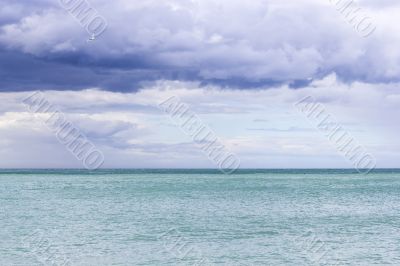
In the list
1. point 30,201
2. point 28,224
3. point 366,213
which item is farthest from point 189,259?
point 30,201

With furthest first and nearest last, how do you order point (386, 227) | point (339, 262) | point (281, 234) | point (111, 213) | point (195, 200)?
point (195, 200) < point (111, 213) < point (386, 227) < point (281, 234) < point (339, 262)

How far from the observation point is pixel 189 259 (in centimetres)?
3033

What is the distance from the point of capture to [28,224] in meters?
44.2

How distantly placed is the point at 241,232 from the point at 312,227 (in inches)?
257

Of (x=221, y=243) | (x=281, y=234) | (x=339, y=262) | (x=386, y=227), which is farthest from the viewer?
(x=386, y=227)

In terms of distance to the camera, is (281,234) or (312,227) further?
(312,227)

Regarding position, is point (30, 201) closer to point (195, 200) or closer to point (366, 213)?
point (195, 200)

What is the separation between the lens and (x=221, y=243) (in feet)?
114

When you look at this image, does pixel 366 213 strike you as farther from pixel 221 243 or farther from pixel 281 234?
pixel 221 243

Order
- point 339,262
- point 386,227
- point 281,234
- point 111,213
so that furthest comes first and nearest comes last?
point 111,213
point 386,227
point 281,234
point 339,262

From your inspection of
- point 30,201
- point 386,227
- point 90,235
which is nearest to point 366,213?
point 386,227

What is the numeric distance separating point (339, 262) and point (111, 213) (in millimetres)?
27703

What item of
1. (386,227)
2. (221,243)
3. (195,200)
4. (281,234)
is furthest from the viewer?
(195,200)

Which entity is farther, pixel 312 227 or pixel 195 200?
pixel 195 200
